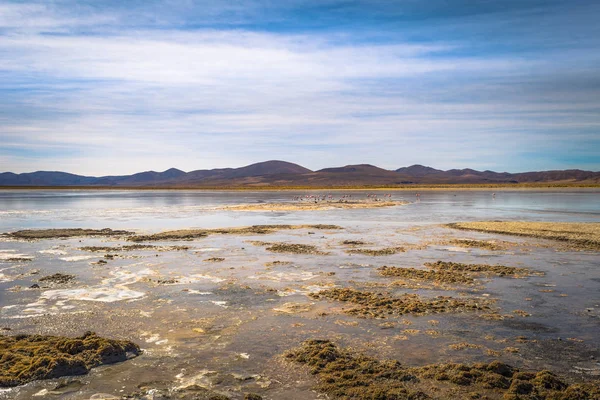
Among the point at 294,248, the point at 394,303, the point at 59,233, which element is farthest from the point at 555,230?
the point at 59,233

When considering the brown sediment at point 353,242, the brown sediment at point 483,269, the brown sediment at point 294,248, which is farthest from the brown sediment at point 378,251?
the brown sediment at point 483,269

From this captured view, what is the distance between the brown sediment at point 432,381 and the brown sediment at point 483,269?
8475mm

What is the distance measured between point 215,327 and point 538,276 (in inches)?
433

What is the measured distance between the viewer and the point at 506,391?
707cm

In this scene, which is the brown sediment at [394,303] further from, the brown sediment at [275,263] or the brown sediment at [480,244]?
the brown sediment at [480,244]

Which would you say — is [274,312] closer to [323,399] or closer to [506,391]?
[323,399]

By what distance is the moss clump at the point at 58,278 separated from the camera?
48.3 ft

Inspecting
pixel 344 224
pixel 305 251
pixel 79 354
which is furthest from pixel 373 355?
pixel 344 224

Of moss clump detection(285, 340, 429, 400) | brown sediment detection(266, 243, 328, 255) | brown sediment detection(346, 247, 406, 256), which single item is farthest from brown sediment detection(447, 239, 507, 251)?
moss clump detection(285, 340, 429, 400)

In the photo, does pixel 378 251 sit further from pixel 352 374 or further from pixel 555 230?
pixel 352 374

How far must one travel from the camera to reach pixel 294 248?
2169cm

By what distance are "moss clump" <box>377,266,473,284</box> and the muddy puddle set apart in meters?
0.09

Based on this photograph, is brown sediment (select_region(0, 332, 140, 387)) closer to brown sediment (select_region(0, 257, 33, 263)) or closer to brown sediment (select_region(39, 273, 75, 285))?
brown sediment (select_region(39, 273, 75, 285))

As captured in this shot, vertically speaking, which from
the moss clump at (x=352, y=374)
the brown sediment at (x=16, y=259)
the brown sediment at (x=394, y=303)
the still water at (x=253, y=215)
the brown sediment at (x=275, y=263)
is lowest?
the moss clump at (x=352, y=374)
